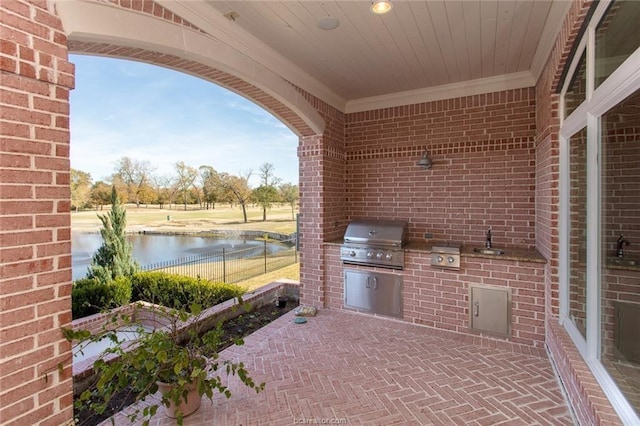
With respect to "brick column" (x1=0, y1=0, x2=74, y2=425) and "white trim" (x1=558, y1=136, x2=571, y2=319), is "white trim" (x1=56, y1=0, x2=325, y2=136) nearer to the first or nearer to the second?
"brick column" (x1=0, y1=0, x2=74, y2=425)

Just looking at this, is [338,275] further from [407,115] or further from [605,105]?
[605,105]

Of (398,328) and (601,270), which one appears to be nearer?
(601,270)

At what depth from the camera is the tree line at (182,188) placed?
728cm

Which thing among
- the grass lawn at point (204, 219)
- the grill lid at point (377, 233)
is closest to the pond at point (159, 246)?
the grass lawn at point (204, 219)

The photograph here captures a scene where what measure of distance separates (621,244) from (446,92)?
126 inches

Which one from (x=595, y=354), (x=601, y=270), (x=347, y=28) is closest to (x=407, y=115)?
(x=347, y=28)

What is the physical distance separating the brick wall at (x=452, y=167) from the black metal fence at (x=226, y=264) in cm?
363

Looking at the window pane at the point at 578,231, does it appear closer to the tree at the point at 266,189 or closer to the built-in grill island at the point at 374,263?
the built-in grill island at the point at 374,263

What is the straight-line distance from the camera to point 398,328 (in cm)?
404

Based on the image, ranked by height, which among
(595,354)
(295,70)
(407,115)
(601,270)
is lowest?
(595,354)

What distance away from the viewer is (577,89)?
2.62 m

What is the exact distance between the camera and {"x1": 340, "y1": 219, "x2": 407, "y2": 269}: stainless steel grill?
4.20 meters

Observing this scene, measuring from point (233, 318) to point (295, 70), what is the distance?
3.57 meters

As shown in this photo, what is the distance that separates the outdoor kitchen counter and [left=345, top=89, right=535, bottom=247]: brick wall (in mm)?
242
